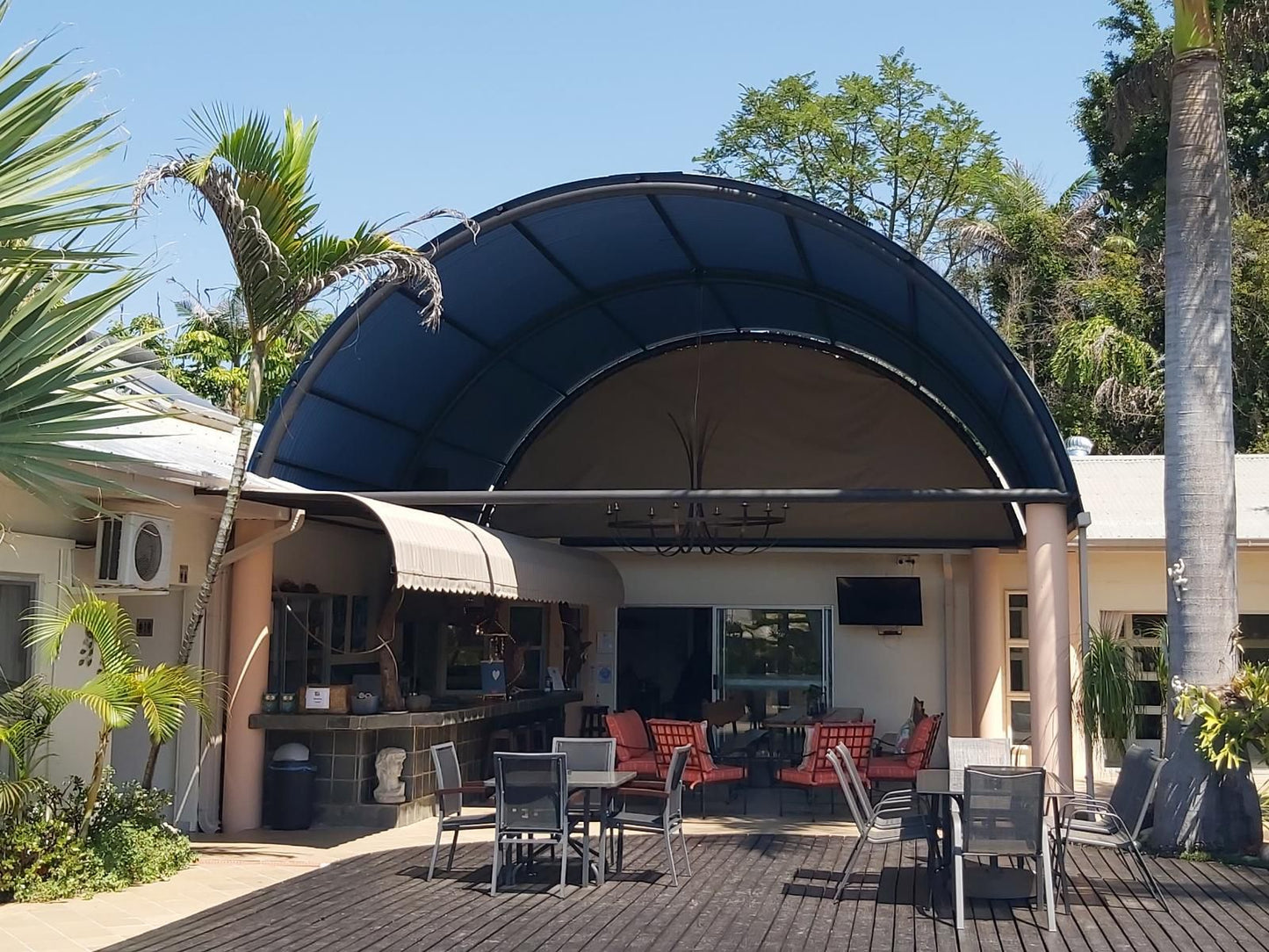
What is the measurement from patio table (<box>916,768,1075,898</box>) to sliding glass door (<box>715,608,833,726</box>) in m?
8.21

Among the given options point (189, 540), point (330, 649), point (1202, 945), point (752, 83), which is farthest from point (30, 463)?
point (752, 83)

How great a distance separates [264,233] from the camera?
9.06 meters

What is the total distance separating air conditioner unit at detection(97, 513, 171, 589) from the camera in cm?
942

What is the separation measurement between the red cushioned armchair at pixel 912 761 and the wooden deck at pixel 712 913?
2464mm

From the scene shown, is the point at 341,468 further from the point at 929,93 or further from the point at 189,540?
the point at 929,93

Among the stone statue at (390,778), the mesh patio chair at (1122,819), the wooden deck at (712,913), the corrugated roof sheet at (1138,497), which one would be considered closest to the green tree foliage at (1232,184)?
the corrugated roof sheet at (1138,497)

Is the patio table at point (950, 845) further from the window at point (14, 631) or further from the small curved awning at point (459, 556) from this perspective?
the window at point (14, 631)

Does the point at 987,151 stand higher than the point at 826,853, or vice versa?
the point at 987,151

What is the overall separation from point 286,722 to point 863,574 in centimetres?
851

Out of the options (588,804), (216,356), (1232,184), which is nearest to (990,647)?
(588,804)

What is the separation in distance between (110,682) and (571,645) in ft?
30.3

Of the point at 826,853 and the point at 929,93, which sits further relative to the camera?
the point at 929,93

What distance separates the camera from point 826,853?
10.4 meters

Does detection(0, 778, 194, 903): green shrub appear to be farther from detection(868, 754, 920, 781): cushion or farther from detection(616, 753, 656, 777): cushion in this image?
detection(868, 754, 920, 781): cushion
